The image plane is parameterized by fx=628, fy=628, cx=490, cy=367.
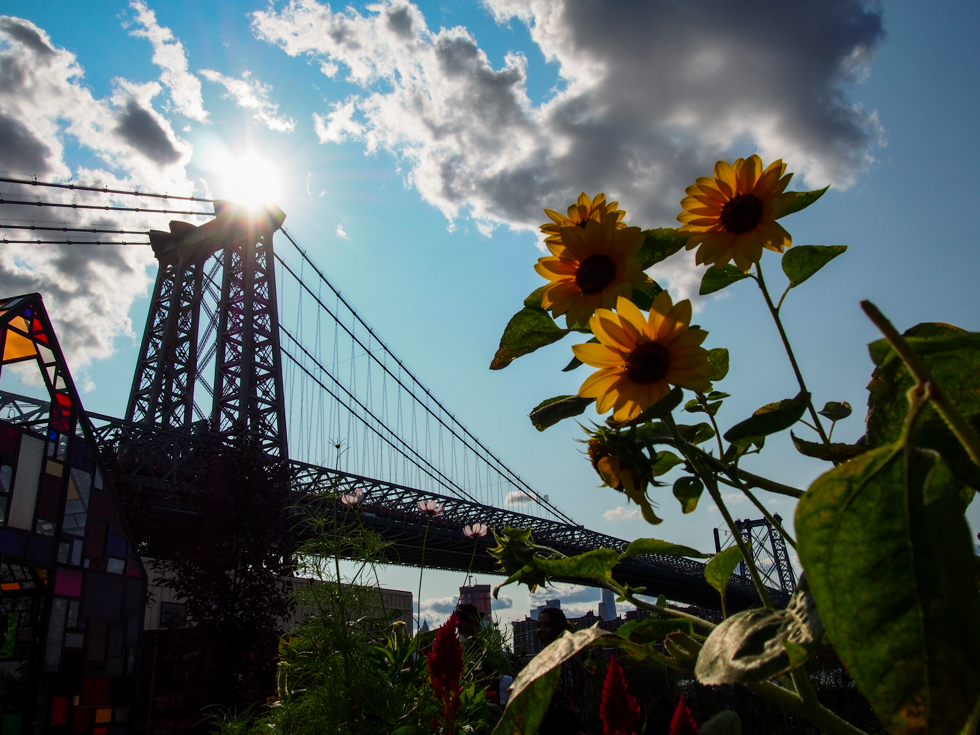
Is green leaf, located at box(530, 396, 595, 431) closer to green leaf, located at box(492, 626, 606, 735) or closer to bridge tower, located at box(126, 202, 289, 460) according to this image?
green leaf, located at box(492, 626, 606, 735)

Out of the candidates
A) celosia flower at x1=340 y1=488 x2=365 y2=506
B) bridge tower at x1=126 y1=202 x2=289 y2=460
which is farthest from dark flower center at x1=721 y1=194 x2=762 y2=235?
bridge tower at x1=126 y1=202 x2=289 y2=460

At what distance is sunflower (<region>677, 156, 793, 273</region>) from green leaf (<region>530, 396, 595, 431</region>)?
14 centimetres

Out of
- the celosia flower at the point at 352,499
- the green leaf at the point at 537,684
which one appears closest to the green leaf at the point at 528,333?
the green leaf at the point at 537,684

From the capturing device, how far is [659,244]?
0.49 m

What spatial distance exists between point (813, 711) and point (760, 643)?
0.12 m

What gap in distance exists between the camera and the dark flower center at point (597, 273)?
1.43 feet

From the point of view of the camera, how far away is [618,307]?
0.39 meters

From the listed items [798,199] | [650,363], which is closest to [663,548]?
[650,363]

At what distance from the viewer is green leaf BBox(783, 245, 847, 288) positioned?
434mm

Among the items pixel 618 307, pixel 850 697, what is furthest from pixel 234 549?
pixel 618 307

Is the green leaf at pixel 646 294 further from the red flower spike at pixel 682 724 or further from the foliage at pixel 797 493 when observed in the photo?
the red flower spike at pixel 682 724

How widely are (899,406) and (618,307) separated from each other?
0.51 ft

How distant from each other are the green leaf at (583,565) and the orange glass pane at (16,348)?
6382mm

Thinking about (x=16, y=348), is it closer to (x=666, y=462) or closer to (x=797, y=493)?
(x=666, y=462)
